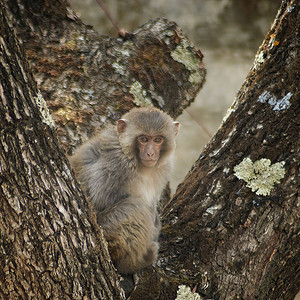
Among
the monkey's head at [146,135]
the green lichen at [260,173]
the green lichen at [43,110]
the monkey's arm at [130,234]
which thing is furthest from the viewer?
the monkey's head at [146,135]

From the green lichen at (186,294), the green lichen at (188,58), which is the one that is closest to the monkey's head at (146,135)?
the green lichen at (188,58)

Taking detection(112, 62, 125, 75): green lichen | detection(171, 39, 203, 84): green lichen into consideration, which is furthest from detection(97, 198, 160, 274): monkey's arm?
detection(171, 39, 203, 84): green lichen

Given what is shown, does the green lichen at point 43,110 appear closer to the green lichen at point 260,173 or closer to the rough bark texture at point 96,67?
the green lichen at point 260,173

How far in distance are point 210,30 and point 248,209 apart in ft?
19.5

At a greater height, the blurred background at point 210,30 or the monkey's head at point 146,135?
the blurred background at point 210,30

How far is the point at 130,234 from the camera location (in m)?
3.89

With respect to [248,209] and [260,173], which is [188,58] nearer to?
[260,173]

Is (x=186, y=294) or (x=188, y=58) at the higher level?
(x=188, y=58)

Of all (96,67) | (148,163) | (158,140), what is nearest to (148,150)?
(148,163)

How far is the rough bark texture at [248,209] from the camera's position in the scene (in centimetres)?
343

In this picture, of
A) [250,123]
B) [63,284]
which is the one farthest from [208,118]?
[63,284]

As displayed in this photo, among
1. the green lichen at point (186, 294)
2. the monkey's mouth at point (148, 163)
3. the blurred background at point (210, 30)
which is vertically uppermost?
the blurred background at point (210, 30)

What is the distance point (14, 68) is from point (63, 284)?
121 centimetres

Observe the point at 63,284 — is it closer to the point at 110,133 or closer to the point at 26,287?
the point at 26,287
